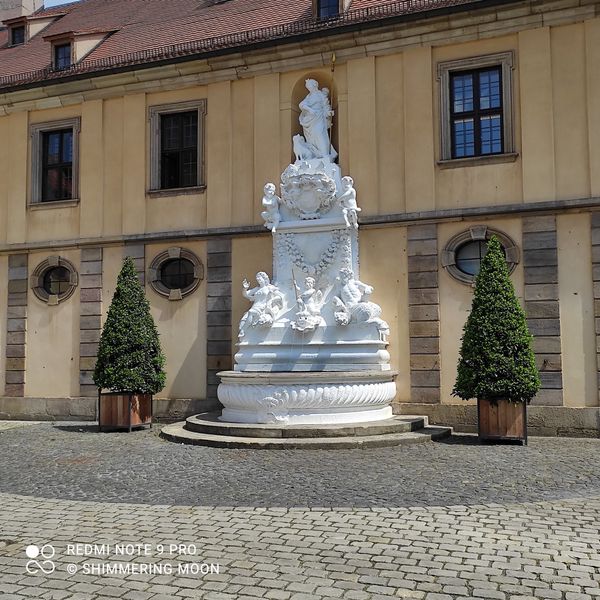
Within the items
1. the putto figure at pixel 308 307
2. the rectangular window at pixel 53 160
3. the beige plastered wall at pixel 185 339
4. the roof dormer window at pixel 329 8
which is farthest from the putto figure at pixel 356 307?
the rectangular window at pixel 53 160

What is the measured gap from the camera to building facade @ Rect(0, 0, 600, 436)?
12.7 m

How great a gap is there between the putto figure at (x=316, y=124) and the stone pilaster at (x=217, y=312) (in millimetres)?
2569

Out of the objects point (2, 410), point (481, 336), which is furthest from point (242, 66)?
point (2, 410)

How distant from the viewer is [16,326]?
16.3m

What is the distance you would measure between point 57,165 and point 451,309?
9.58m

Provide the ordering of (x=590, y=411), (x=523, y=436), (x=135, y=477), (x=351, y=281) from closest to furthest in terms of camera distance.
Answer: (x=135, y=477) < (x=523, y=436) < (x=590, y=411) < (x=351, y=281)

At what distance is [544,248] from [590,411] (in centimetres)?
286

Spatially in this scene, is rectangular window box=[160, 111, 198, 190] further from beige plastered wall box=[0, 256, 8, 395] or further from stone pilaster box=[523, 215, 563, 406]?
stone pilaster box=[523, 215, 563, 406]

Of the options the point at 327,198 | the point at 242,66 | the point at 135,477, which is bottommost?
the point at 135,477

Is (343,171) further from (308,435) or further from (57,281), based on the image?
(57,281)

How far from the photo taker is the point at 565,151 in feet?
41.7

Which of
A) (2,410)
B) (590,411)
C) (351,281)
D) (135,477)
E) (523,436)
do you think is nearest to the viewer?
(135,477)

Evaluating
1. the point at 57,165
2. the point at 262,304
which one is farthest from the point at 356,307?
the point at 57,165

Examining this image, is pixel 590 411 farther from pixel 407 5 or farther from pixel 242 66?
pixel 242 66
